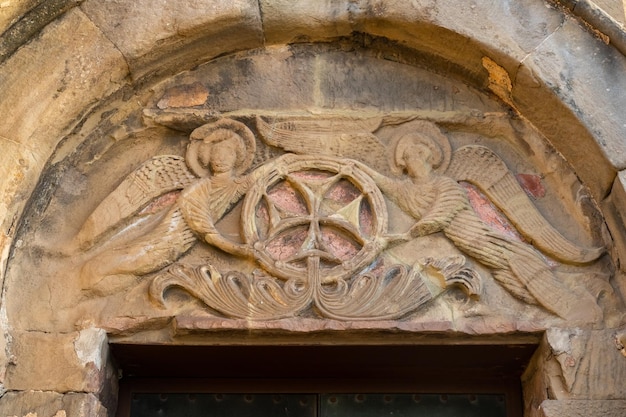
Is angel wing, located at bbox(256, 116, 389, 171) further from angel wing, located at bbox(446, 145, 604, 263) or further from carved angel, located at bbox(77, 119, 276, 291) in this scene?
angel wing, located at bbox(446, 145, 604, 263)

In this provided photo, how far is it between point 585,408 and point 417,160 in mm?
1068

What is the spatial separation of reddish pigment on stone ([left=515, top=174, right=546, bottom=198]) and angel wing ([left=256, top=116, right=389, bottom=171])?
51 centimetres

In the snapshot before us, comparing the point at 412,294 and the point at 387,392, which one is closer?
the point at 412,294

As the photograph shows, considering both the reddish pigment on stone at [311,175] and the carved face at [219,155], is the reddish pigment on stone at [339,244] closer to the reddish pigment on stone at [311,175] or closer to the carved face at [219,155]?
the reddish pigment on stone at [311,175]

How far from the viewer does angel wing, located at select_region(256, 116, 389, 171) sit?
3723mm

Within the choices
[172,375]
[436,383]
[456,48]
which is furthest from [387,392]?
[456,48]

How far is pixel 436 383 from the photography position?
373 cm

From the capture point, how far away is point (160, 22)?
3678 millimetres

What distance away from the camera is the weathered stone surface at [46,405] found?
10.8ft

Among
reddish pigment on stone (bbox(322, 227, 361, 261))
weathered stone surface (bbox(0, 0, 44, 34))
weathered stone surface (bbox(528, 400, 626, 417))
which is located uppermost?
weathered stone surface (bbox(0, 0, 44, 34))

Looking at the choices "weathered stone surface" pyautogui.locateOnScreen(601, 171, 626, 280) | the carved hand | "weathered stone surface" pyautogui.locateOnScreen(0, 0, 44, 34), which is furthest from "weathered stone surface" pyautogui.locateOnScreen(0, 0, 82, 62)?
"weathered stone surface" pyautogui.locateOnScreen(601, 171, 626, 280)

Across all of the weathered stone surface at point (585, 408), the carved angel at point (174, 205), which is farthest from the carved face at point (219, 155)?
the weathered stone surface at point (585, 408)

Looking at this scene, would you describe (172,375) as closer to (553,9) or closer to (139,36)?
(139,36)

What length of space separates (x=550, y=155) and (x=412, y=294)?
0.79m
